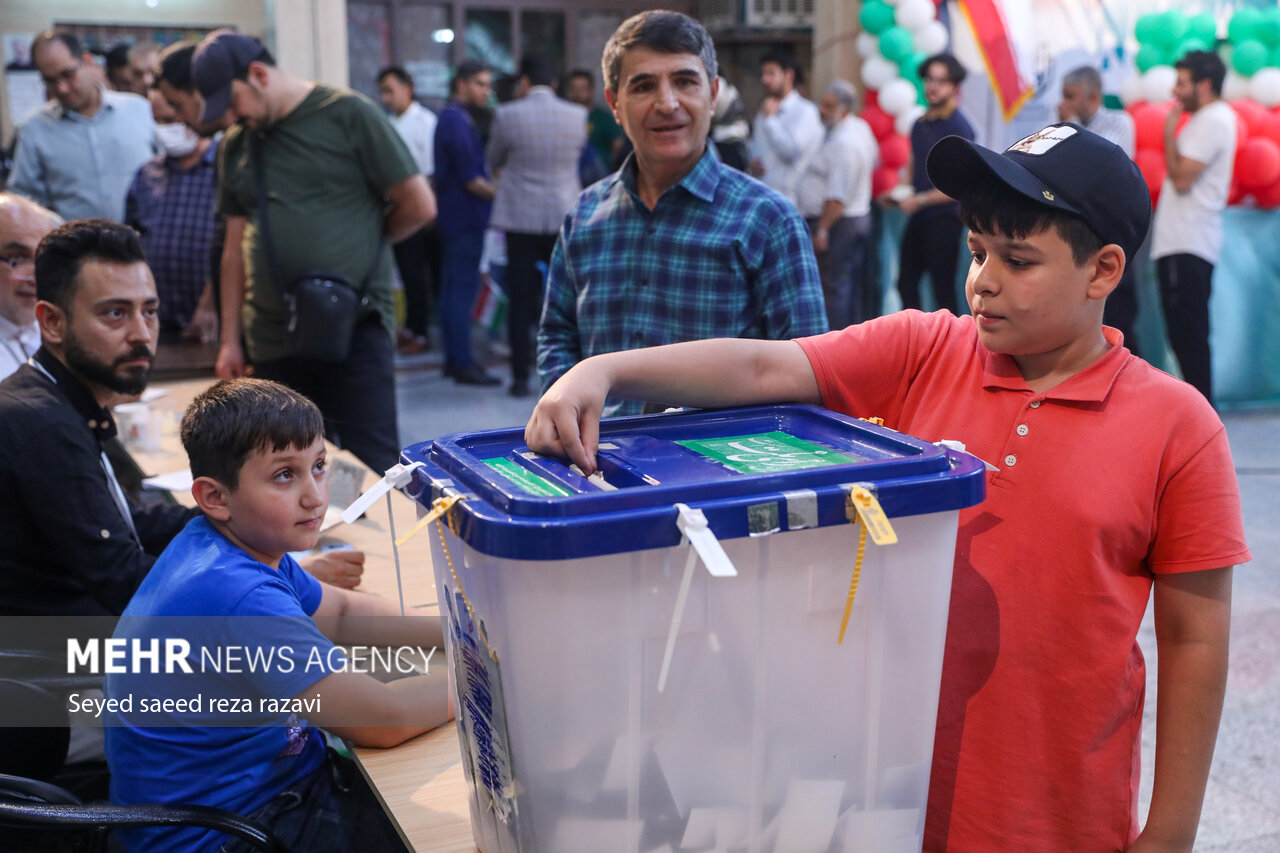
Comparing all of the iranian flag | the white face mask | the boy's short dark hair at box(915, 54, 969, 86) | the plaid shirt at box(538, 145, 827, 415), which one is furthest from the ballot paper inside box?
the iranian flag

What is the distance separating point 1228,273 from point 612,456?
18.7 ft

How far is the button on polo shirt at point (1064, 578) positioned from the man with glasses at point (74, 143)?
4.87m

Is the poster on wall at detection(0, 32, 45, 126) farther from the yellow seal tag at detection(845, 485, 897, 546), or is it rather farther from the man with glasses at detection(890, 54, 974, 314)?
the yellow seal tag at detection(845, 485, 897, 546)

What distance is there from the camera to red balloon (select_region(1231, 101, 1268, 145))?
18.1ft

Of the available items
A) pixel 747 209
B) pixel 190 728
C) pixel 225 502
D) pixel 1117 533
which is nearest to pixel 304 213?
pixel 747 209

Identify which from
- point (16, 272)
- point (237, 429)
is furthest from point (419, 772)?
point (16, 272)

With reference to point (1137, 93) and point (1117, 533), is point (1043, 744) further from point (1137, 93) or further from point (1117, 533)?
point (1137, 93)

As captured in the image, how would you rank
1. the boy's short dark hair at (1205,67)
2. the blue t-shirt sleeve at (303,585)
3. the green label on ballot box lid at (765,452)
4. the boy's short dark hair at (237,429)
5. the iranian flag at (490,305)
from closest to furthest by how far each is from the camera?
1. the green label on ballot box lid at (765,452)
2. the boy's short dark hair at (237,429)
3. the blue t-shirt sleeve at (303,585)
4. the boy's short dark hair at (1205,67)
5. the iranian flag at (490,305)

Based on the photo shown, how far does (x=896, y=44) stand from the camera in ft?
22.5

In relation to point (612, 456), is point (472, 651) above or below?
below

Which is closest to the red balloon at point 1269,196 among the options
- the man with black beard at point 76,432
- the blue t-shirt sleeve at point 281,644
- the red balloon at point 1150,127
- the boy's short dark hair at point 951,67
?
the red balloon at point 1150,127

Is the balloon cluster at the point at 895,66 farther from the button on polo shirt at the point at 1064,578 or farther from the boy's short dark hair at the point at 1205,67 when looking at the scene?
the button on polo shirt at the point at 1064,578

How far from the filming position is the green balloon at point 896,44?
6.84 meters

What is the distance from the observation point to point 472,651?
96 cm
